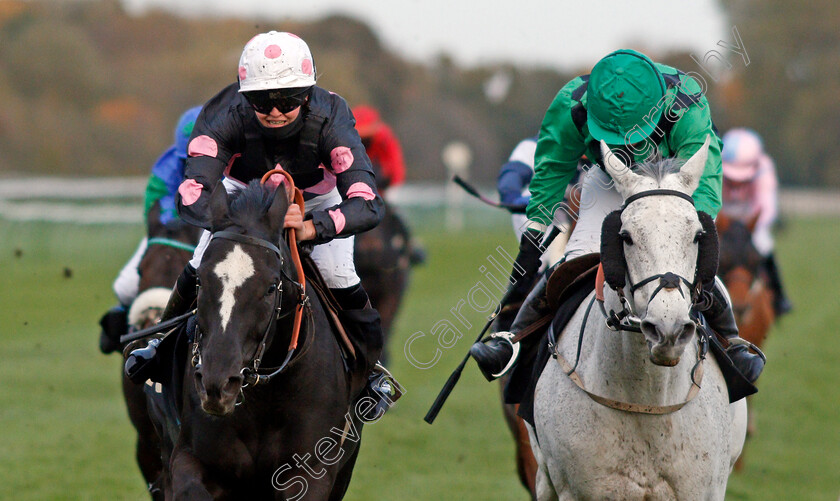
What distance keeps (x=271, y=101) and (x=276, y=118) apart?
0.09 m

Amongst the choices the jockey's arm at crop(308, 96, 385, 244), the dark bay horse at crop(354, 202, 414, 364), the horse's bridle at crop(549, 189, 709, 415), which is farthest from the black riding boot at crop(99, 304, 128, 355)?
the dark bay horse at crop(354, 202, 414, 364)

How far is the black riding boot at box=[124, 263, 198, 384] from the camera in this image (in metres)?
4.55

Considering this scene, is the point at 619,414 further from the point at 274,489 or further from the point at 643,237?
the point at 274,489

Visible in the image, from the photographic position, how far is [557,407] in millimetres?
4590

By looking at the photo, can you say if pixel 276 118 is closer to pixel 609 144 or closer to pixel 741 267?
pixel 609 144

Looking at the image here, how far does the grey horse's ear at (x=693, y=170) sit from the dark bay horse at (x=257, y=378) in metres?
1.46

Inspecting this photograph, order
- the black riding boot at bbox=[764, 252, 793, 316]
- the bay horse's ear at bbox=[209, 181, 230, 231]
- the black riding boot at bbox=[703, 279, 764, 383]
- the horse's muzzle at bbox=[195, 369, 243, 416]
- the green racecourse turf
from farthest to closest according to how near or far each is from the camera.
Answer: the black riding boot at bbox=[764, 252, 793, 316] → the green racecourse turf → the black riding boot at bbox=[703, 279, 764, 383] → the bay horse's ear at bbox=[209, 181, 230, 231] → the horse's muzzle at bbox=[195, 369, 243, 416]

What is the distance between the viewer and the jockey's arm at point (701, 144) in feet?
14.1

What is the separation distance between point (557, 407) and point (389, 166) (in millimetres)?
6162

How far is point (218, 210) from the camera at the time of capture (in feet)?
13.3

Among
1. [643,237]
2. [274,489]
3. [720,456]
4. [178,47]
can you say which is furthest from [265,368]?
[178,47]

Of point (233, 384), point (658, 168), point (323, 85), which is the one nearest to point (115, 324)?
point (233, 384)

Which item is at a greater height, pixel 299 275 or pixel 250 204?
pixel 250 204

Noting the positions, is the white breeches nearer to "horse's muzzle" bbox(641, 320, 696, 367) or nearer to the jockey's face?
the jockey's face
